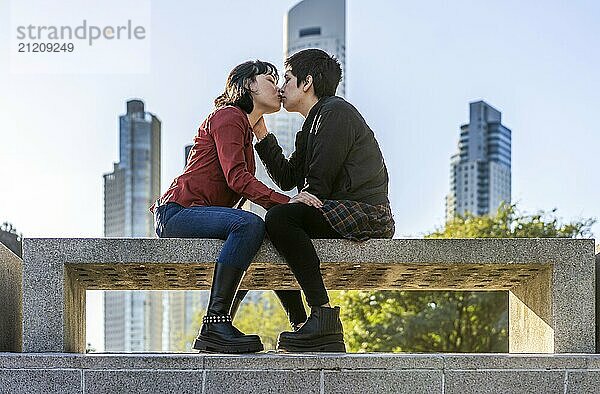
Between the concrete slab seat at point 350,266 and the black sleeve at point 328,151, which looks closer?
the concrete slab seat at point 350,266

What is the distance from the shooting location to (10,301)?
6770 mm

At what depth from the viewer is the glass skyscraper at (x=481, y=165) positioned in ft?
153

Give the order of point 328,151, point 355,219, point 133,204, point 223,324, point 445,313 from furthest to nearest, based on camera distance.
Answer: point 133,204, point 445,313, point 328,151, point 355,219, point 223,324

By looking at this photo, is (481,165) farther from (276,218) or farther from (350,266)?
(276,218)

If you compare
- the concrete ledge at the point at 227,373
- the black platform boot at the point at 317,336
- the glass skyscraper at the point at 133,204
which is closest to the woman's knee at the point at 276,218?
the black platform boot at the point at 317,336

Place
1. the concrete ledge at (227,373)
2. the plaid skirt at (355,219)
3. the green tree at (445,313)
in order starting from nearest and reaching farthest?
the concrete ledge at (227,373) → the plaid skirt at (355,219) → the green tree at (445,313)

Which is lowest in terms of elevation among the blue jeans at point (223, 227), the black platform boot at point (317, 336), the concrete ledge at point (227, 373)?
the concrete ledge at point (227, 373)

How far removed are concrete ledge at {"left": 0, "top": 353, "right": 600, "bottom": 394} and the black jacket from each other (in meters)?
0.85

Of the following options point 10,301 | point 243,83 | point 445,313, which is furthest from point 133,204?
point 243,83

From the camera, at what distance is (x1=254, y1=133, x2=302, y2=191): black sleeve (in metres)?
6.57

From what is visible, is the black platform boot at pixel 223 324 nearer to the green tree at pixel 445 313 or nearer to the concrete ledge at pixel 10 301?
the concrete ledge at pixel 10 301

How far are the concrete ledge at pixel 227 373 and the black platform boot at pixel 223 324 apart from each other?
0.45ft

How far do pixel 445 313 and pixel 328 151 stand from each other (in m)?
14.8

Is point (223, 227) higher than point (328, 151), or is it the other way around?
point (328, 151)
